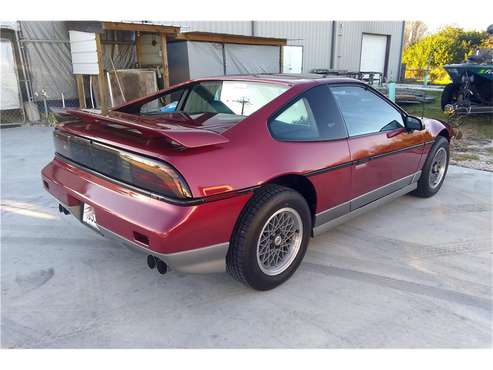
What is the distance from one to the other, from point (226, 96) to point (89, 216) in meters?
1.43

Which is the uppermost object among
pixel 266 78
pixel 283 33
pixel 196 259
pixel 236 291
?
pixel 283 33

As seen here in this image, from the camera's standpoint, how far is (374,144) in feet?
10.6

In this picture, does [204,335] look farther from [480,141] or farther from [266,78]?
[480,141]

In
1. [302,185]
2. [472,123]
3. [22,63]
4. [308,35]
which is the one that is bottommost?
[472,123]

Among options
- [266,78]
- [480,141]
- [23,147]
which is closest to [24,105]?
[23,147]

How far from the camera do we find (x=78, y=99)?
35.9 ft

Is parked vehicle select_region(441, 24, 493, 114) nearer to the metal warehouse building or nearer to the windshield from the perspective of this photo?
the metal warehouse building

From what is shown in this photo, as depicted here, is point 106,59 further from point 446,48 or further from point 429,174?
point 446,48

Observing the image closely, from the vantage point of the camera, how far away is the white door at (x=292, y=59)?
53.5 feet

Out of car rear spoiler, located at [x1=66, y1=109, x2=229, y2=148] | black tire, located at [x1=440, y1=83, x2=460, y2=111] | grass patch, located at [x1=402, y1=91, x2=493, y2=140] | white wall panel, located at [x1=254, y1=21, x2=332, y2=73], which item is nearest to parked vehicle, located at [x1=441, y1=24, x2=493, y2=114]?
black tire, located at [x1=440, y1=83, x2=460, y2=111]

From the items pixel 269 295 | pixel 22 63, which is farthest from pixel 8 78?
pixel 269 295

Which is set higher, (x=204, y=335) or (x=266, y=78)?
(x=266, y=78)

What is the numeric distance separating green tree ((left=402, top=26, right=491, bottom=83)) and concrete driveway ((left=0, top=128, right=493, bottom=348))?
22.5m

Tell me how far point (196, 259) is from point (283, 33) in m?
15.3
